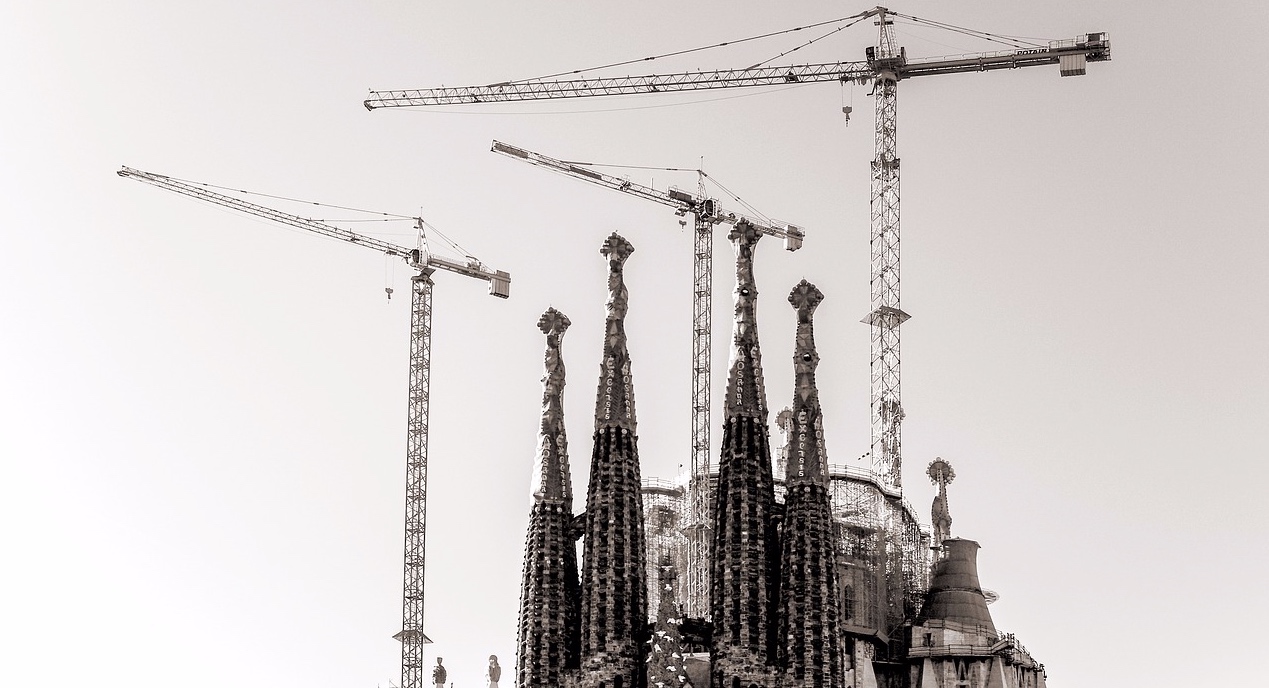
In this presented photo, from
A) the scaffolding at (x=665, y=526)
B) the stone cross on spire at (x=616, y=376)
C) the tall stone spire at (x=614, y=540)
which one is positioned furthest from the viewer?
the scaffolding at (x=665, y=526)

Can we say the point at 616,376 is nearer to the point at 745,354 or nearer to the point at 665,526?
the point at 745,354

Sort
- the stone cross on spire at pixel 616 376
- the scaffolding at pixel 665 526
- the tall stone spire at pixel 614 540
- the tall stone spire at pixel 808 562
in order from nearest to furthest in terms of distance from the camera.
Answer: the tall stone spire at pixel 808 562 → the tall stone spire at pixel 614 540 → the stone cross on spire at pixel 616 376 → the scaffolding at pixel 665 526

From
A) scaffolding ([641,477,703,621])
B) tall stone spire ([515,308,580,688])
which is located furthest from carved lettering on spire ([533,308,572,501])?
scaffolding ([641,477,703,621])

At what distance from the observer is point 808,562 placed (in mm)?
83938

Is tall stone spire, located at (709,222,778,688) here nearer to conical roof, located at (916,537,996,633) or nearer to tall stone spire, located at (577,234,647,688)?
tall stone spire, located at (577,234,647,688)

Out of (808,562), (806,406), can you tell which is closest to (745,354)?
(806,406)

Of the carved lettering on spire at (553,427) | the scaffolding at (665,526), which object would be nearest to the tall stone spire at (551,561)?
the carved lettering on spire at (553,427)

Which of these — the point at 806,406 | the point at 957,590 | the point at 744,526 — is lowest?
the point at 957,590

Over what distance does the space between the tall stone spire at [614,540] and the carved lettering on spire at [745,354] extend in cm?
423

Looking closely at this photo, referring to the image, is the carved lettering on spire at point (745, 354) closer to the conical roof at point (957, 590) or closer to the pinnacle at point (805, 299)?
the pinnacle at point (805, 299)

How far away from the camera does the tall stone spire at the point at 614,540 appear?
85.4m

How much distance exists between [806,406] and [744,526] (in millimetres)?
5296

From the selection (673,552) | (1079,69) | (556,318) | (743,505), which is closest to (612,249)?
(556,318)

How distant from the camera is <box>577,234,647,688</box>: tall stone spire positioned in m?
85.4
